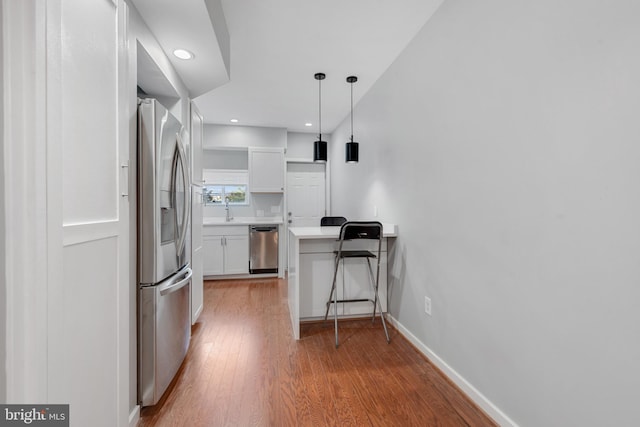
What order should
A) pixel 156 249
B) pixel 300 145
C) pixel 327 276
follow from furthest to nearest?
pixel 300 145 → pixel 327 276 → pixel 156 249

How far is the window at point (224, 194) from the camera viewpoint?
4.89 m

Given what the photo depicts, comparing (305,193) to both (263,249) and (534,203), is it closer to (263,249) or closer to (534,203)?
(263,249)

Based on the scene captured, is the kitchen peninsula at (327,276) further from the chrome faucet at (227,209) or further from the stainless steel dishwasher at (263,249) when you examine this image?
the chrome faucet at (227,209)

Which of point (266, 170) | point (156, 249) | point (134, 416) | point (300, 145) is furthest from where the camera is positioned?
point (300, 145)

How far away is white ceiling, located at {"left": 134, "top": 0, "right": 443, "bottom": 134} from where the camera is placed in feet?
5.93

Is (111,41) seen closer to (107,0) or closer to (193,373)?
(107,0)

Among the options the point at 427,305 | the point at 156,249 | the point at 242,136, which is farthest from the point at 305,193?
the point at 156,249

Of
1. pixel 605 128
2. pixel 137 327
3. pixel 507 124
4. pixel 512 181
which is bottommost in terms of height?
pixel 137 327

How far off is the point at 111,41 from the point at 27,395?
1.29m

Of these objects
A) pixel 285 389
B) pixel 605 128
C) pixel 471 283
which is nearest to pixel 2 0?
pixel 605 128

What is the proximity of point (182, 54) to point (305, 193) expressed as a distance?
353 cm

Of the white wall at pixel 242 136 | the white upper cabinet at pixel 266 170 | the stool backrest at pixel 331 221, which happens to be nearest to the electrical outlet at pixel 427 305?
the stool backrest at pixel 331 221

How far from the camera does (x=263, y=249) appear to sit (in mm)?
4543

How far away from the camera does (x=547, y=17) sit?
1192 millimetres
